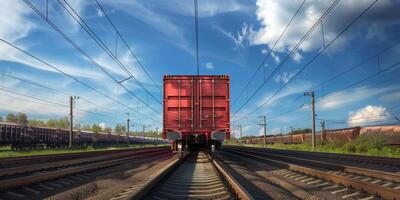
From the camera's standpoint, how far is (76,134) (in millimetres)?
65812

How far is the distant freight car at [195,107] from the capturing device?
20.6 m

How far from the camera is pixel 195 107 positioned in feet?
68.1

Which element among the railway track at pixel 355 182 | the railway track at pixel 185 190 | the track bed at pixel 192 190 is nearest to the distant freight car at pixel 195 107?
the railway track at pixel 355 182

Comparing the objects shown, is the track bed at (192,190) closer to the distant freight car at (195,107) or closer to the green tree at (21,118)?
the distant freight car at (195,107)

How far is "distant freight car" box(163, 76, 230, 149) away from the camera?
20.6 meters

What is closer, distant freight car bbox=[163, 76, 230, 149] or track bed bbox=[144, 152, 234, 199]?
track bed bbox=[144, 152, 234, 199]

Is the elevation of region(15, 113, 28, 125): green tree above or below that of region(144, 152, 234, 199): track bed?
above

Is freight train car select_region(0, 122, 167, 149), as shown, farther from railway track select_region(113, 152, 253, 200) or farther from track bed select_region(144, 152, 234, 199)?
railway track select_region(113, 152, 253, 200)

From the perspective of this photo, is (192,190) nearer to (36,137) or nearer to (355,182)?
(355,182)

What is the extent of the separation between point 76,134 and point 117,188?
58.8 m

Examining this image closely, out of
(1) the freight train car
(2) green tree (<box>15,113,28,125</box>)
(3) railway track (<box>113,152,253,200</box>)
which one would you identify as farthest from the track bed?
(2) green tree (<box>15,113,28,125</box>)

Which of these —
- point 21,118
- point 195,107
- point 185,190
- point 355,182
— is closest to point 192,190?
point 185,190

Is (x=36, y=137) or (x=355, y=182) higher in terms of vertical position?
(x=355, y=182)

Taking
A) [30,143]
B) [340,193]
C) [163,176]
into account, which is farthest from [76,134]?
[340,193]
